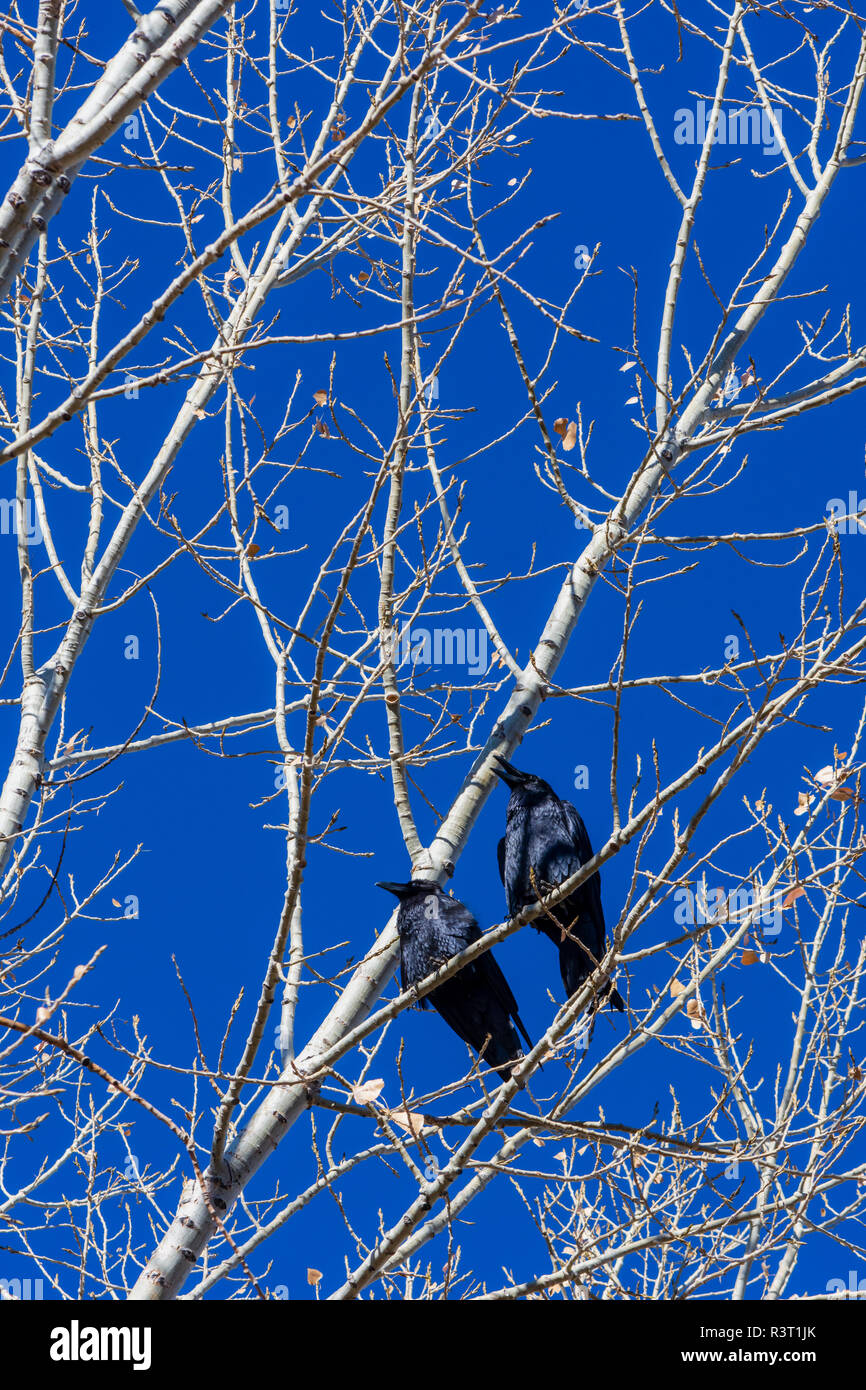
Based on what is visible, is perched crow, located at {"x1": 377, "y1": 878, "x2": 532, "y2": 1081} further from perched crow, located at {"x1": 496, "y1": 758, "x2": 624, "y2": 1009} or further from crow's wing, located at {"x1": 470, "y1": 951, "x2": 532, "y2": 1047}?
perched crow, located at {"x1": 496, "y1": 758, "x2": 624, "y2": 1009}

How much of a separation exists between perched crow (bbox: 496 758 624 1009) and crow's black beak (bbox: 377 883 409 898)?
0.55 m

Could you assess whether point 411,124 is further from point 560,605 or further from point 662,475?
point 560,605

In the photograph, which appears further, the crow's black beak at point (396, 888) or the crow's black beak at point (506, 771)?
the crow's black beak at point (396, 888)

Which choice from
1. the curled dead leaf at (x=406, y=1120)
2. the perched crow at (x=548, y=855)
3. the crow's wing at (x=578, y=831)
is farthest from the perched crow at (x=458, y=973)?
the curled dead leaf at (x=406, y=1120)

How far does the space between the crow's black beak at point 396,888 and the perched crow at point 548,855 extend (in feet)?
1.81

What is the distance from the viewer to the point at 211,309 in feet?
15.7

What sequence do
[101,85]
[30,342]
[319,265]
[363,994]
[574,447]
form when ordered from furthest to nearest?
[319,265], [30,342], [574,447], [363,994], [101,85]

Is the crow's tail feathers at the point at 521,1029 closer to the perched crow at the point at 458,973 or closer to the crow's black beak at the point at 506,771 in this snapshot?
the perched crow at the point at 458,973

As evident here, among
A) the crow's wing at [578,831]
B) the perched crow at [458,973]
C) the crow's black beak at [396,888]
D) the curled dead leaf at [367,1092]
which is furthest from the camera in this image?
the crow's wing at [578,831]

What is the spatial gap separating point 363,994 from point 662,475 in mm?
2403

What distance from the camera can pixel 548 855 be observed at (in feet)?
17.3

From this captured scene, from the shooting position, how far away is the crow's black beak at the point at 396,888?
4840 millimetres

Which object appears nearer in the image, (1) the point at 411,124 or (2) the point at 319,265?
(1) the point at 411,124
